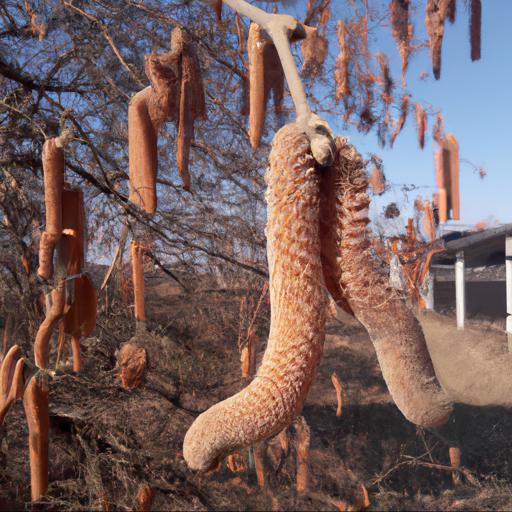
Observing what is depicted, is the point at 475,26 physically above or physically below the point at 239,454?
above

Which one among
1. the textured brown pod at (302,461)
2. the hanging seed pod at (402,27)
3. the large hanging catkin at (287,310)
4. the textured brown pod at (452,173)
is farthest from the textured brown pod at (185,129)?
the textured brown pod at (302,461)

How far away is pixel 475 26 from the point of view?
292 cm

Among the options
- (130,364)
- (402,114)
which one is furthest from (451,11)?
(130,364)

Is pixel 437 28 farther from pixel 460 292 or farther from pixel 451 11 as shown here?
pixel 460 292

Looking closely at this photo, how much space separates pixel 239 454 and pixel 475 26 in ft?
13.7

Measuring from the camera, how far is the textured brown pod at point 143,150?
1.04 m

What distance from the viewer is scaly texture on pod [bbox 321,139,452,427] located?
61cm

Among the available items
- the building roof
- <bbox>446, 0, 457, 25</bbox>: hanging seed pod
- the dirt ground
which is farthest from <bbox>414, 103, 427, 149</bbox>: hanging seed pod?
the building roof

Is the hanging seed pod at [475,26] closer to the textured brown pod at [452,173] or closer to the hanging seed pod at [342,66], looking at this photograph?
the textured brown pod at [452,173]

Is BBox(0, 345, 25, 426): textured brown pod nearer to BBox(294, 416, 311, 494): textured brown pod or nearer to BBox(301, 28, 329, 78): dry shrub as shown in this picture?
BBox(301, 28, 329, 78): dry shrub

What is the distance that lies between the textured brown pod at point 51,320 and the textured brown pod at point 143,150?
1.97 feet

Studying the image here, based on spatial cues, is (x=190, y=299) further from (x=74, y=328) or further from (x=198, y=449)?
(x=198, y=449)

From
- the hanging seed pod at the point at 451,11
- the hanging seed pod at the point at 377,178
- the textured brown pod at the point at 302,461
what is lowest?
the textured brown pod at the point at 302,461

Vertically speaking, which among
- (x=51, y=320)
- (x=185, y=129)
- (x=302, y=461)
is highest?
(x=185, y=129)
